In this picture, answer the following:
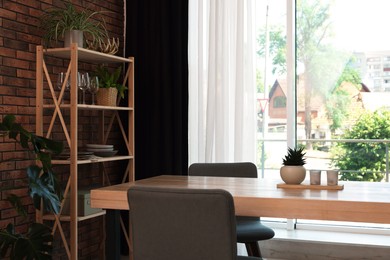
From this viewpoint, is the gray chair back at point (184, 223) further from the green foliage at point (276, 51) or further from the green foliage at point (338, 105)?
the green foliage at point (338, 105)

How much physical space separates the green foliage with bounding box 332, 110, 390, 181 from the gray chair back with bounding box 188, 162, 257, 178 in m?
1.96

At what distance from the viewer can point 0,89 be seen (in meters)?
3.56

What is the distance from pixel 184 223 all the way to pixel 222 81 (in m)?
2.64

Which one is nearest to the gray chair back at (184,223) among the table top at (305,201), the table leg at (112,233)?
the table top at (305,201)

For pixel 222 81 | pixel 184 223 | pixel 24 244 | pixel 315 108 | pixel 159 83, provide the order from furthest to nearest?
pixel 315 108
pixel 159 83
pixel 222 81
pixel 24 244
pixel 184 223

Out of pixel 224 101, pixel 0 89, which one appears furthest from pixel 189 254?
pixel 224 101

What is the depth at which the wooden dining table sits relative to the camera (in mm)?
2422

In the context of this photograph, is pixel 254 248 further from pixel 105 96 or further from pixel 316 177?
pixel 105 96

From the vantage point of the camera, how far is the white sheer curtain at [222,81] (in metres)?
4.71

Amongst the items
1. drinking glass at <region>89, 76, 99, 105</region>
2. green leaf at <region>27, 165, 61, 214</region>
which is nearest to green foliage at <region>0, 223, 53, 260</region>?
green leaf at <region>27, 165, 61, 214</region>

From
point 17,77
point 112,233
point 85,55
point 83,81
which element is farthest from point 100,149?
point 112,233

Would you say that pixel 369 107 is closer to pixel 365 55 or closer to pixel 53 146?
pixel 365 55

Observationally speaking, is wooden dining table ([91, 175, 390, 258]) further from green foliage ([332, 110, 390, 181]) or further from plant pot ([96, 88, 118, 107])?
green foliage ([332, 110, 390, 181])

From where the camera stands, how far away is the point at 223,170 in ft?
12.2
